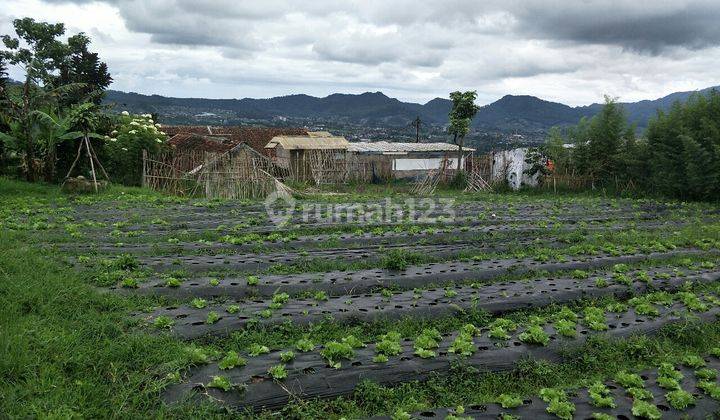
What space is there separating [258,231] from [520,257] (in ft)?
18.8

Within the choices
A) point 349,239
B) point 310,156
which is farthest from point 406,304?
point 310,156

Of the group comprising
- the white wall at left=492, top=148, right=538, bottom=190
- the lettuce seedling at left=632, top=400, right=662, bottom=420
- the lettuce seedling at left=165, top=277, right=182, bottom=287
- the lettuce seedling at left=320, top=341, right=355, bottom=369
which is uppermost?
the white wall at left=492, top=148, right=538, bottom=190

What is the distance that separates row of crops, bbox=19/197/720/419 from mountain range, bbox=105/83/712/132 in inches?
4035

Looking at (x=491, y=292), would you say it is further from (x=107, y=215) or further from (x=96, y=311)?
(x=107, y=215)

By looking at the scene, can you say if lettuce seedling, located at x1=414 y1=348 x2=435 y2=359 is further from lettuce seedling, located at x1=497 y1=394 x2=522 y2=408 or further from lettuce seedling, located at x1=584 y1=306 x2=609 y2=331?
lettuce seedling, located at x1=584 y1=306 x2=609 y2=331

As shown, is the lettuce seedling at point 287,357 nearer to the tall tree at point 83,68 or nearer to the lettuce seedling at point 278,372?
the lettuce seedling at point 278,372

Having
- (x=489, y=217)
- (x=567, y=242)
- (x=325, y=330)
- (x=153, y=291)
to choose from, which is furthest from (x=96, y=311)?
(x=489, y=217)

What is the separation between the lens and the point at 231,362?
4.88 meters

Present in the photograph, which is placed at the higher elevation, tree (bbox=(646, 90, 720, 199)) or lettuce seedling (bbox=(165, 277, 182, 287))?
tree (bbox=(646, 90, 720, 199))

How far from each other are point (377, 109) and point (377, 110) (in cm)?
98

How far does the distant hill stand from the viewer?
120481 mm

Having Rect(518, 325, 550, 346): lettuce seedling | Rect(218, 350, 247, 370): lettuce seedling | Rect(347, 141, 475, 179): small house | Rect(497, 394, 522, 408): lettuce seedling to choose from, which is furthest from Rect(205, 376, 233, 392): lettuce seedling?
Rect(347, 141, 475, 179): small house

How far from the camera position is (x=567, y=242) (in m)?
11.1

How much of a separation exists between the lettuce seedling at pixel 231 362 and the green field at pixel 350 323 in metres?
0.01
